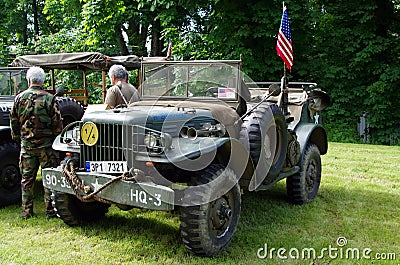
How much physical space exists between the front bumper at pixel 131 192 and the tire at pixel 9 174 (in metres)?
1.78

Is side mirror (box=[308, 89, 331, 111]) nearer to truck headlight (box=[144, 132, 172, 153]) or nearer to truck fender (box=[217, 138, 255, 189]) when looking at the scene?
truck fender (box=[217, 138, 255, 189])

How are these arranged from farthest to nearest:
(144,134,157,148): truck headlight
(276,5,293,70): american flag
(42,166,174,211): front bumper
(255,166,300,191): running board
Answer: (276,5,293,70): american flag → (255,166,300,191): running board → (144,134,157,148): truck headlight → (42,166,174,211): front bumper

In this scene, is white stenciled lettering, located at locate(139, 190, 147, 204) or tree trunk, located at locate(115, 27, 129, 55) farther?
tree trunk, located at locate(115, 27, 129, 55)

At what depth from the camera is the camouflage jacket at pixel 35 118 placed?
5016 mm

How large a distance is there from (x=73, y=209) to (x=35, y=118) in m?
1.10

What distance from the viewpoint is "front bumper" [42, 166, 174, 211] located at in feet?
12.1

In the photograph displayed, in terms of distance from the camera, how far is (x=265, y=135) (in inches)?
190

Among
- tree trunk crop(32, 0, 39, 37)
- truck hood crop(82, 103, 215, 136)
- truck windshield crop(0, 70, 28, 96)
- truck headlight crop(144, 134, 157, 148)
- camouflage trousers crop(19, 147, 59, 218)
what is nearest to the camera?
truck headlight crop(144, 134, 157, 148)

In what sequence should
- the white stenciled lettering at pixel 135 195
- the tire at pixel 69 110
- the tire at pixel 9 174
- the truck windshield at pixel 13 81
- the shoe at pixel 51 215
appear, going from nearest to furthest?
the white stenciled lettering at pixel 135 195 → the shoe at pixel 51 215 → the tire at pixel 9 174 → the tire at pixel 69 110 → the truck windshield at pixel 13 81

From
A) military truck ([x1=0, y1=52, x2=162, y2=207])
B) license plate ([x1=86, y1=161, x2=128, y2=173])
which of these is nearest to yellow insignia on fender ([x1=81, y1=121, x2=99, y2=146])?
license plate ([x1=86, y1=161, x2=128, y2=173])

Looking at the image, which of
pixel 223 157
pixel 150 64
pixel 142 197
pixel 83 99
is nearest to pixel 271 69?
pixel 83 99


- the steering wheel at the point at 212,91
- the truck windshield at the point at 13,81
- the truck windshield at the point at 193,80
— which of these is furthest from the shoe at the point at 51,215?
the truck windshield at the point at 13,81

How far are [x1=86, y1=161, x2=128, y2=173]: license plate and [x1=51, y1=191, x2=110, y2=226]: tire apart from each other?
1.92 ft

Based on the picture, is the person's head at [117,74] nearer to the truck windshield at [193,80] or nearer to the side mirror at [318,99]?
the truck windshield at [193,80]
